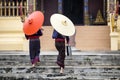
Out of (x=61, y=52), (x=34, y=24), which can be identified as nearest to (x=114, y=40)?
(x=34, y=24)

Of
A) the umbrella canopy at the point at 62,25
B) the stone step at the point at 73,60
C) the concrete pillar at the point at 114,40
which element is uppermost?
the umbrella canopy at the point at 62,25

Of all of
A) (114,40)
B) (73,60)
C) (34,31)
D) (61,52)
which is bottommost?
(73,60)

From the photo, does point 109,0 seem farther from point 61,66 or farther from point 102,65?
point 61,66

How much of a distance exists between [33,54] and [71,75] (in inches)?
58.8

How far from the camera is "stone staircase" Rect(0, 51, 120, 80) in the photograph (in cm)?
1125

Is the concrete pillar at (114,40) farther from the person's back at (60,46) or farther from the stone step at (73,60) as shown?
the person's back at (60,46)

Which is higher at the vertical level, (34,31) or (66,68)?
(34,31)

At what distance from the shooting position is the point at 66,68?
39.3 ft

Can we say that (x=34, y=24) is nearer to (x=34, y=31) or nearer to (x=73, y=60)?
(x=34, y=31)

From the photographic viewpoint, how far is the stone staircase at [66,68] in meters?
11.2

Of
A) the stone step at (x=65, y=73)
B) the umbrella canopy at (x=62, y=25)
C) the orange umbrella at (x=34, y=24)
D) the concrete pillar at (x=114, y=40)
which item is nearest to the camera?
the stone step at (x=65, y=73)

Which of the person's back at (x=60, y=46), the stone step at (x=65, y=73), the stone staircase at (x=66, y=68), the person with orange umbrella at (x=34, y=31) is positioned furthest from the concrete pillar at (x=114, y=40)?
the person's back at (x=60, y=46)

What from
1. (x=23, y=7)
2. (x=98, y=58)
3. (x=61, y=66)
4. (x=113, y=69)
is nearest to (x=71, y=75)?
(x=61, y=66)

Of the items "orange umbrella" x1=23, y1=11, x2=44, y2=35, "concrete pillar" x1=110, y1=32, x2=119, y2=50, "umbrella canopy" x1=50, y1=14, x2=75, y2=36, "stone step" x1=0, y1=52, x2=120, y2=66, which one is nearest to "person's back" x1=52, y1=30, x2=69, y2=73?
"umbrella canopy" x1=50, y1=14, x2=75, y2=36
